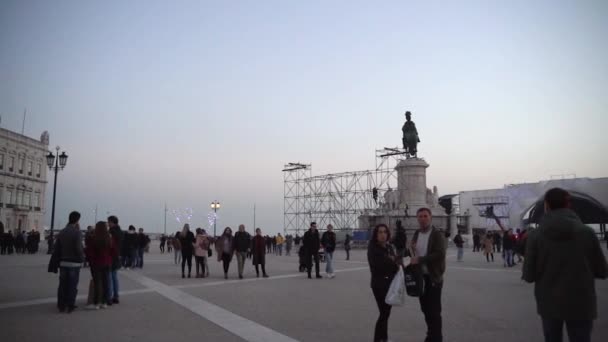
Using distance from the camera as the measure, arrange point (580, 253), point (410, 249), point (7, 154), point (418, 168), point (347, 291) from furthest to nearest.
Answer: point (7, 154) → point (418, 168) → point (347, 291) → point (410, 249) → point (580, 253)

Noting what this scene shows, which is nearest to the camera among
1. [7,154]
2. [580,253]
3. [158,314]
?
[580,253]

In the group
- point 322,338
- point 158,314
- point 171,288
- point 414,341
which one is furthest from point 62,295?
point 414,341

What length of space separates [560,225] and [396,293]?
198 cm

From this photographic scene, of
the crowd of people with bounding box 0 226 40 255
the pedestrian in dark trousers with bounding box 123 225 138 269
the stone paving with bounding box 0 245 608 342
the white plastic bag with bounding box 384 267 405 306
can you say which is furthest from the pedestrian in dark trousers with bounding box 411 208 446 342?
the crowd of people with bounding box 0 226 40 255

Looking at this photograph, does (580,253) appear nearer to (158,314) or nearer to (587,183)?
(158,314)

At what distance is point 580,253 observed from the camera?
12.7ft

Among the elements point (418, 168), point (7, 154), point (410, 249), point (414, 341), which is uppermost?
point (7, 154)

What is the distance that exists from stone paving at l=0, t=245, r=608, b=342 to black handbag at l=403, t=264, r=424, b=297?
114cm

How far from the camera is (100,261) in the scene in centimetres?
858

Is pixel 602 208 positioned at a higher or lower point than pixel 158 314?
higher

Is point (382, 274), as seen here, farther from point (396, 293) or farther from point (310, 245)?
point (310, 245)

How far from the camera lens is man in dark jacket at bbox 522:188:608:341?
379 cm

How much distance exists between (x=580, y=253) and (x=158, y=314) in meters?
6.19

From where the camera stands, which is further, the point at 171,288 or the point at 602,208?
the point at 602,208
